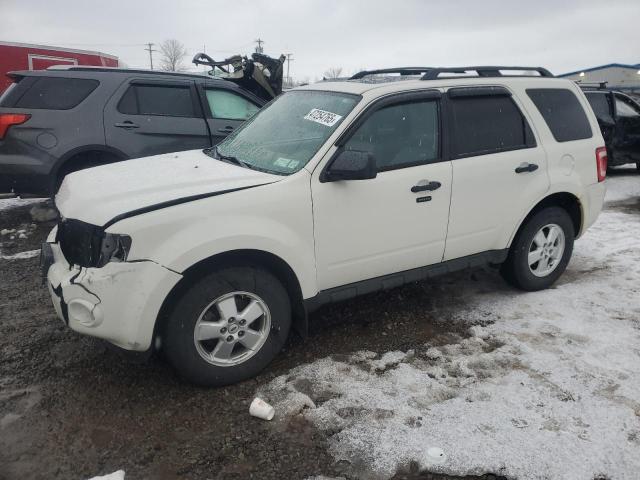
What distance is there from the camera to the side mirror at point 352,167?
9.82 feet

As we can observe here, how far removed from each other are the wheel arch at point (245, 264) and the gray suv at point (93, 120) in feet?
11.2

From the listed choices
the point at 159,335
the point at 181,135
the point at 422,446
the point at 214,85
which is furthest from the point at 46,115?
the point at 422,446

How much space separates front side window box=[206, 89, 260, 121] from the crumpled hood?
2.93m

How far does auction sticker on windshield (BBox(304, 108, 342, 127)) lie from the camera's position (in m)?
3.32

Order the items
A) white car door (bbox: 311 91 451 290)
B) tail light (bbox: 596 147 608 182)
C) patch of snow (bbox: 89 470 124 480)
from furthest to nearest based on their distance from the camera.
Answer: tail light (bbox: 596 147 608 182) < white car door (bbox: 311 91 451 290) < patch of snow (bbox: 89 470 124 480)

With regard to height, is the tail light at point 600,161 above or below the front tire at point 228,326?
above

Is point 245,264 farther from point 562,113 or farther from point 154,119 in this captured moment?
point 154,119

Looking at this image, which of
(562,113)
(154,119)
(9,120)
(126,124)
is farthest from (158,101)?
(562,113)

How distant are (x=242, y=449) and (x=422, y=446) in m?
0.92

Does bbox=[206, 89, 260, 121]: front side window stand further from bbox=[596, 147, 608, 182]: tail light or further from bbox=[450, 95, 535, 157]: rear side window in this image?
bbox=[596, 147, 608, 182]: tail light

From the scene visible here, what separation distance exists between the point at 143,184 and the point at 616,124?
970 cm

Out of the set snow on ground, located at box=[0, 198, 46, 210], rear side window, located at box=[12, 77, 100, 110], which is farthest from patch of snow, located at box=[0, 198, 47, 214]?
rear side window, located at box=[12, 77, 100, 110]

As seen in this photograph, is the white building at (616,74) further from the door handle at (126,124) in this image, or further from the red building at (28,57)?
the door handle at (126,124)

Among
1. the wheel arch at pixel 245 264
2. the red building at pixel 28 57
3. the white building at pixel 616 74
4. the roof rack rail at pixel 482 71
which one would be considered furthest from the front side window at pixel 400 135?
the white building at pixel 616 74
